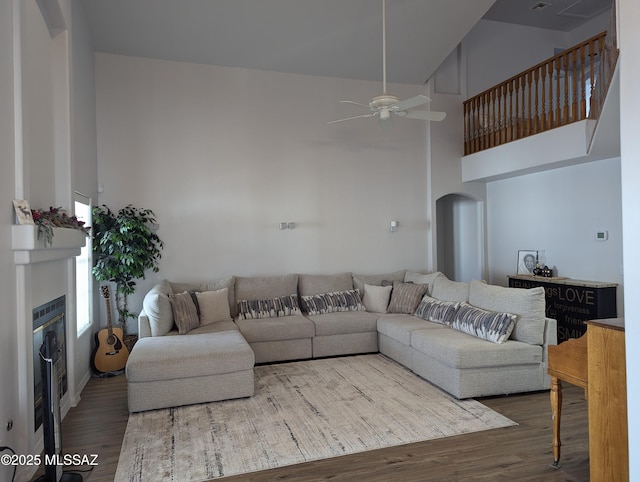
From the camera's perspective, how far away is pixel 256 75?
6.25 m

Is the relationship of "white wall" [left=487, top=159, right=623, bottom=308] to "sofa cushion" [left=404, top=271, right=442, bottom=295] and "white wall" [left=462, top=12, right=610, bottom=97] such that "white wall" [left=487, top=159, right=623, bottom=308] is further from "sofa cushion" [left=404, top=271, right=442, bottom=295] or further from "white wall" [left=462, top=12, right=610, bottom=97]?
"white wall" [left=462, top=12, right=610, bottom=97]

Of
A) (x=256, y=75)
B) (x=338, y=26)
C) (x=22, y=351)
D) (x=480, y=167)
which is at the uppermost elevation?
(x=338, y=26)

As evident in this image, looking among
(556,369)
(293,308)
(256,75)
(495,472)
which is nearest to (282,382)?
(293,308)

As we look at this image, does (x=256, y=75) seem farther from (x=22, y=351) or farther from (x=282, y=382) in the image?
(x=22, y=351)

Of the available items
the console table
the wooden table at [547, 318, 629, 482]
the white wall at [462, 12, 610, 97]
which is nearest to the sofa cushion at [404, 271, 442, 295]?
the console table

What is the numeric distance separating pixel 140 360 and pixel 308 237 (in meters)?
3.22

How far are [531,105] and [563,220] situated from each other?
1.77m

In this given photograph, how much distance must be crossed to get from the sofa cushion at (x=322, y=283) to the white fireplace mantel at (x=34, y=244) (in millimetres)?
3216

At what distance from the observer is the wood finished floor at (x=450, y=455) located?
2.75 meters

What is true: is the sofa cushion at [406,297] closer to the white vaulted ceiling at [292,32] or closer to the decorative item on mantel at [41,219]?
the white vaulted ceiling at [292,32]

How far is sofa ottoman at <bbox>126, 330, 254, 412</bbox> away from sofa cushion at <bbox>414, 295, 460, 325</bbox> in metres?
2.29

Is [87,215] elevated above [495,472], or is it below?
above

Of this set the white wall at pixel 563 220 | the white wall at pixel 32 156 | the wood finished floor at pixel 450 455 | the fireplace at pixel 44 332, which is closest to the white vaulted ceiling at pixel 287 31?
the white wall at pixel 32 156

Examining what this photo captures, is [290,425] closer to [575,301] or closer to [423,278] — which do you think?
[423,278]
